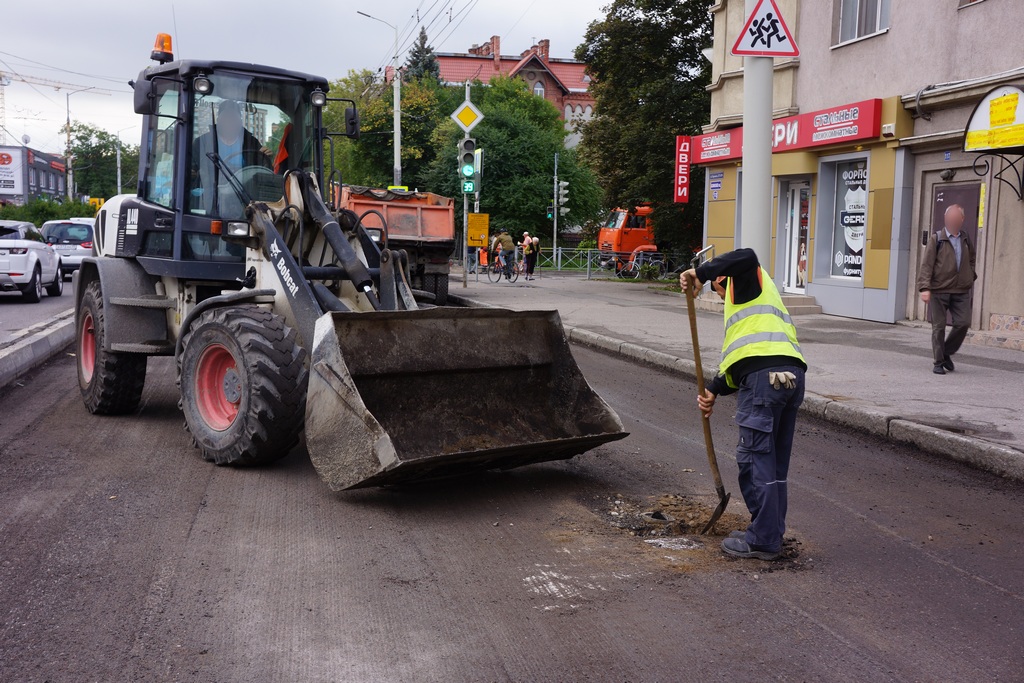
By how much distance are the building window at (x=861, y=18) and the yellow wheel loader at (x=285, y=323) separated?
458 inches

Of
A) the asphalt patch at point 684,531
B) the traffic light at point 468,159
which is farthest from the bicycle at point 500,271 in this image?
the asphalt patch at point 684,531

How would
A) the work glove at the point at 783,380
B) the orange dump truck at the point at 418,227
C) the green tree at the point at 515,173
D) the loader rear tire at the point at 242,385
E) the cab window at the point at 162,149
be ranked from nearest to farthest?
1. the work glove at the point at 783,380
2. the loader rear tire at the point at 242,385
3. the cab window at the point at 162,149
4. the orange dump truck at the point at 418,227
5. the green tree at the point at 515,173

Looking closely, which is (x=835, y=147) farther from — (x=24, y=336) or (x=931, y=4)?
(x=24, y=336)

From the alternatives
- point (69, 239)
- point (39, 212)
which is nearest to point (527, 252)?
point (69, 239)

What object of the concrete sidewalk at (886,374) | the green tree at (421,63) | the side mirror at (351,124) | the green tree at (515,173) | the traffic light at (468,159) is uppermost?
the green tree at (421,63)

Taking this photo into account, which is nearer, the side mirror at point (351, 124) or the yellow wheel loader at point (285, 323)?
the yellow wheel loader at point (285, 323)

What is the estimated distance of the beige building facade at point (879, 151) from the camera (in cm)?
1408

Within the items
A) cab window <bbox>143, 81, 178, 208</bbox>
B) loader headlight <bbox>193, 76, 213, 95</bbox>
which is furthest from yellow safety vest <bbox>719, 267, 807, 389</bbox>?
cab window <bbox>143, 81, 178, 208</bbox>

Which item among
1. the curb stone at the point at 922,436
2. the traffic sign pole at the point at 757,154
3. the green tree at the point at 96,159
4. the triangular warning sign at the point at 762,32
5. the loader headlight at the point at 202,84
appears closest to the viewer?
the curb stone at the point at 922,436

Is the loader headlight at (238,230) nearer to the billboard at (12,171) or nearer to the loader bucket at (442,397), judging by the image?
the loader bucket at (442,397)

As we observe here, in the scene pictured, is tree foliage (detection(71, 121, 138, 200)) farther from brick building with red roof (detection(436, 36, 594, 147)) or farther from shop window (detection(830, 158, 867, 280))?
shop window (detection(830, 158, 867, 280))

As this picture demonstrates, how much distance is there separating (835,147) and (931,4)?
123 inches

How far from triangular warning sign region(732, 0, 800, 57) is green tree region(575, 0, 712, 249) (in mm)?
18896

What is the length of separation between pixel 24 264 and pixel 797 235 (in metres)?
15.6
